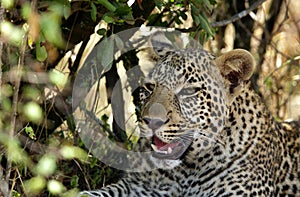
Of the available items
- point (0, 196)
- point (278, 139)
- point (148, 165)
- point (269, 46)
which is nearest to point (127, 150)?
point (148, 165)

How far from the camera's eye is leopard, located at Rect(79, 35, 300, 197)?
6180 mm

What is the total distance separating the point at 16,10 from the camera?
21.0 ft

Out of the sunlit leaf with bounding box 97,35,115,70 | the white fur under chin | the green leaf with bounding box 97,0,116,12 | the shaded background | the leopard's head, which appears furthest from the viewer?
the white fur under chin

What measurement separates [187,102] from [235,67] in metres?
0.45

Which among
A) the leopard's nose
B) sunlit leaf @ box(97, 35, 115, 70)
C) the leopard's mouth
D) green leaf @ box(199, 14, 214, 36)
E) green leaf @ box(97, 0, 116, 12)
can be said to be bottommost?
the leopard's mouth

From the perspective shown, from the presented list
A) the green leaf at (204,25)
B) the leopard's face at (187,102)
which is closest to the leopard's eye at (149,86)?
the leopard's face at (187,102)

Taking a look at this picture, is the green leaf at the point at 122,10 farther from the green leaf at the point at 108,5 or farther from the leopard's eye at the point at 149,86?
the leopard's eye at the point at 149,86

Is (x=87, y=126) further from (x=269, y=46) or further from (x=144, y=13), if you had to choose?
(x=269, y=46)

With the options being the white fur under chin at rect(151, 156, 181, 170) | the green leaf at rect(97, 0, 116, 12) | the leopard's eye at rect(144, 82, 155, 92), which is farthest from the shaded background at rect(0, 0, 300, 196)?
the white fur under chin at rect(151, 156, 181, 170)

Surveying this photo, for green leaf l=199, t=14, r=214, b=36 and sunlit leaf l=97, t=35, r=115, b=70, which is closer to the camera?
sunlit leaf l=97, t=35, r=115, b=70

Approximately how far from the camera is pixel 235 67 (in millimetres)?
6238

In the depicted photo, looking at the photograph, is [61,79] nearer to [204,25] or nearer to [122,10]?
[122,10]

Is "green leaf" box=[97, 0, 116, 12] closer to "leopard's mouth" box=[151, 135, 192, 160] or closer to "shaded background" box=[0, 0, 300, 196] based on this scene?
"shaded background" box=[0, 0, 300, 196]

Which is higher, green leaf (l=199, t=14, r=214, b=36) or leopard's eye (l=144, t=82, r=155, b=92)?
green leaf (l=199, t=14, r=214, b=36)
